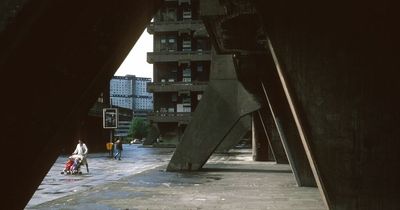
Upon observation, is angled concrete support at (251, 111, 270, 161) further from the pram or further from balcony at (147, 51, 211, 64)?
balcony at (147, 51, 211, 64)

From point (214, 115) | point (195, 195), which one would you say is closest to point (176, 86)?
point (214, 115)

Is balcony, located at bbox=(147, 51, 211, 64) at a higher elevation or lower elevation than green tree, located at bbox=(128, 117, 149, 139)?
higher

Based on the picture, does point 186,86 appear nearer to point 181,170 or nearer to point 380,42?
point 181,170

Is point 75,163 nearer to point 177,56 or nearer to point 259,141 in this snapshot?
point 259,141

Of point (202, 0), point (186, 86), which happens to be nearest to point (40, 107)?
point (202, 0)

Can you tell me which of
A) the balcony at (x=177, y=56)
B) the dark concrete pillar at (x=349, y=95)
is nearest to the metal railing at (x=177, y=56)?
the balcony at (x=177, y=56)

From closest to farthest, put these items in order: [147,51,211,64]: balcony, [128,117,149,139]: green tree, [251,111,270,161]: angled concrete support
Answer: [251,111,270,161]: angled concrete support → [147,51,211,64]: balcony → [128,117,149,139]: green tree

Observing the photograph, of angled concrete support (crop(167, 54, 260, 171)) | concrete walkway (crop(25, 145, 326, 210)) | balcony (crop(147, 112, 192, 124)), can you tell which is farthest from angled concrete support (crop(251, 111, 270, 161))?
balcony (crop(147, 112, 192, 124))

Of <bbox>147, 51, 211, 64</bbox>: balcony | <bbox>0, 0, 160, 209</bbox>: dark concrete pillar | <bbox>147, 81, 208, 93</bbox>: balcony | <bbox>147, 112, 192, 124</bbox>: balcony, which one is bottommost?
<bbox>147, 112, 192, 124</bbox>: balcony

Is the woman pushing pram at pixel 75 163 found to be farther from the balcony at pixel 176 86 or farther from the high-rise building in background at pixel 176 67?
the balcony at pixel 176 86

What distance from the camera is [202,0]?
34.8 feet

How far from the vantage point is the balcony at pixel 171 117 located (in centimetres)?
5797

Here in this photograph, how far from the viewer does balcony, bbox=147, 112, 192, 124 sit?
57969mm

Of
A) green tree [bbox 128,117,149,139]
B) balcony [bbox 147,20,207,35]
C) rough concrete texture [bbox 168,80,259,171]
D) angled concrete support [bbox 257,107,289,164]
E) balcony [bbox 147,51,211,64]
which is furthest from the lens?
green tree [bbox 128,117,149,139]
